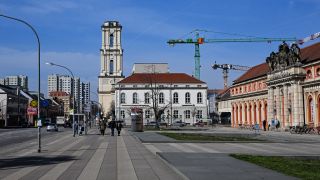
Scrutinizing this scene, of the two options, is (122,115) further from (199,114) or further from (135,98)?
(199,114)

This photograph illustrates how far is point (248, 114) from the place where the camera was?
9138 cm

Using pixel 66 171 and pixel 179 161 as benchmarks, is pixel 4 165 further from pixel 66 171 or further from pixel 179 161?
pixel 179 161

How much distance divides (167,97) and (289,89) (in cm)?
6865

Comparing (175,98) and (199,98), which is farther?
(175,98)

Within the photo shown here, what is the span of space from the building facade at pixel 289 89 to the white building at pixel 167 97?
4568 cm

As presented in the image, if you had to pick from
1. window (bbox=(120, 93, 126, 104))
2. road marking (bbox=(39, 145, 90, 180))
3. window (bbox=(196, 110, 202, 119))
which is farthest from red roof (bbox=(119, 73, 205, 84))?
road marking (bbox=(39, 145, 90, 180))

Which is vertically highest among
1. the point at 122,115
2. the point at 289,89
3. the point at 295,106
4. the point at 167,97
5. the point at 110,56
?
the point at 110,56

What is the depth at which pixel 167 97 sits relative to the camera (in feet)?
445

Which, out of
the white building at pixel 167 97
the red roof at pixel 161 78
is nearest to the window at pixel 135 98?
the white building at pixel 167 97

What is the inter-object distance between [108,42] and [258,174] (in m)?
143

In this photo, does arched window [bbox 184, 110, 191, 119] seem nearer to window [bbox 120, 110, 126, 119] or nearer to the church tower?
window [bbox 120, 110, 126, 119]

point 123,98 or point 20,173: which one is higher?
point 123,98

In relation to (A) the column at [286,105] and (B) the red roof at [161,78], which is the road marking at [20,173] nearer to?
(A) the column at [286,105]

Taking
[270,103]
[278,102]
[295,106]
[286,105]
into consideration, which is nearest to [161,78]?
[270,103]
